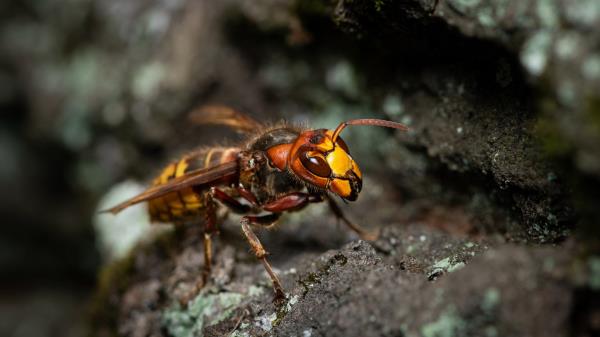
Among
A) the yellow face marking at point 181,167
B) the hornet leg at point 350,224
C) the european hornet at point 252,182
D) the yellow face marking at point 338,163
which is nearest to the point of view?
the yellow face marking at point 338,163

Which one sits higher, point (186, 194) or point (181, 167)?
point (181, 167)

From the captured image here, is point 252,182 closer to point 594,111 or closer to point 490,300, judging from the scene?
point 490,300

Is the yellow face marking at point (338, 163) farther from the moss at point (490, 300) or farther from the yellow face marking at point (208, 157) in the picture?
the moss at point (490, 300)

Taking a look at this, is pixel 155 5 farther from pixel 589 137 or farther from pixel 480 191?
pixel 589 137

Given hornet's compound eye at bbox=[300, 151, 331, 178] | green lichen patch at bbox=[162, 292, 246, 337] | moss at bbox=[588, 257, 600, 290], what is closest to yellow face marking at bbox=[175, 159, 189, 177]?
green lichen patch at bbox=[162, 292, 246, 337]

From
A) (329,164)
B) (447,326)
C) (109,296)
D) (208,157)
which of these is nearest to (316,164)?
(329,164)

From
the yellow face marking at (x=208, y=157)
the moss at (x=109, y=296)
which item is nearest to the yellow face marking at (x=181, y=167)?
the yellow face marking at (x=208, y=157)

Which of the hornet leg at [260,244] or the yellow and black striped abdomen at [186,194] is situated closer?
the hornet leg at [260,244]
